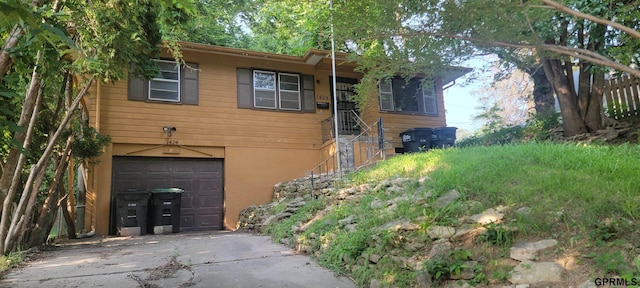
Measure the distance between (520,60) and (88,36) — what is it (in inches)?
288

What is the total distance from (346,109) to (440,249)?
9636 millimetres

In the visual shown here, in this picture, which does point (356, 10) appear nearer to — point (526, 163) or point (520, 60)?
point (526, 163)

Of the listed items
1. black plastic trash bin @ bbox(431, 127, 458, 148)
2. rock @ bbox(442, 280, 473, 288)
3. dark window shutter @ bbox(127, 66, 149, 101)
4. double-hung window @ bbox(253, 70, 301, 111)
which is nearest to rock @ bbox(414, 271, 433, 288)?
rock @ bbox(442, 280, 473, 288)

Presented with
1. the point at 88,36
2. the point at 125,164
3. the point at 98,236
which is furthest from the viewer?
the point at 125,164

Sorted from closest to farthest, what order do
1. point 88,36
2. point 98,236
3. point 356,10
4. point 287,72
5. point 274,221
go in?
point 356,10
point 88,36
point 274,221
point 98,236
point 287,72

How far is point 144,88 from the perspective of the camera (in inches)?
419

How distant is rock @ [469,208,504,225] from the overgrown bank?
0.01m

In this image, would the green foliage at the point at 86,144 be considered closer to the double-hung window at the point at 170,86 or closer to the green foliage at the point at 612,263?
the double-hung window at the point at 170,86

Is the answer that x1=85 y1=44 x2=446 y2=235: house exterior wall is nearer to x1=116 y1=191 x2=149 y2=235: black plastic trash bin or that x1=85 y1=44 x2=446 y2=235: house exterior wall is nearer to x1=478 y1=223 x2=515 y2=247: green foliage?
x1=116 y1=191 x2=149 y2=235: black plastic trash bin

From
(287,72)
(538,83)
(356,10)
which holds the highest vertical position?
(287,72)

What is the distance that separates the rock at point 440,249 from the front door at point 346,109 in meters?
8.53

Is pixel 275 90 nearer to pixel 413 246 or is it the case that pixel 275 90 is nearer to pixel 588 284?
pixel 413 246

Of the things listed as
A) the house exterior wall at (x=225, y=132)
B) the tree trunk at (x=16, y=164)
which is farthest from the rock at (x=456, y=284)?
the house exterior wall at (x=225, y=132)

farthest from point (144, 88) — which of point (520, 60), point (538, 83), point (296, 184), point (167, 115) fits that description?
point (538, 83)
